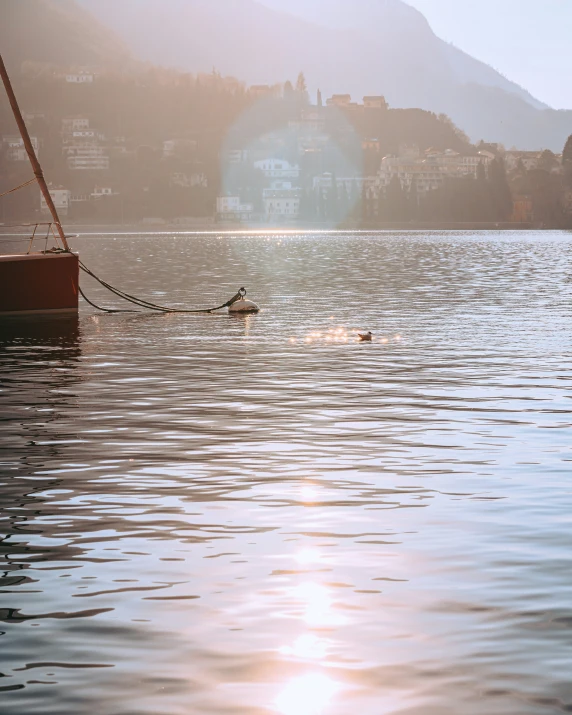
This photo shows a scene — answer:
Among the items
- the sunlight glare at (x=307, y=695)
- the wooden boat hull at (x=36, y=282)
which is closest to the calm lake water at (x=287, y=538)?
the sunlight glare at (x=307, y=695)

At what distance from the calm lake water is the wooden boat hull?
36.7 feet

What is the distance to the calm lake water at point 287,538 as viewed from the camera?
740 cm

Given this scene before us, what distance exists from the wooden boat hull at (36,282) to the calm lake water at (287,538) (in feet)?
36.7

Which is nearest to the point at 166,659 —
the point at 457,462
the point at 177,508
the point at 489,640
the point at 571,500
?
the point at 489,640

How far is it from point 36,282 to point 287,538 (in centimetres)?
2819

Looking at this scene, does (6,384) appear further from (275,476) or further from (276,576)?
(276,576)

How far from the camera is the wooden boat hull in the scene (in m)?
37.0

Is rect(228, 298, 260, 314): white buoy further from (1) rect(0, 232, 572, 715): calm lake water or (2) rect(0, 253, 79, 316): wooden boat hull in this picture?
(1) rect(0, 232, 572, 715): calm lake water

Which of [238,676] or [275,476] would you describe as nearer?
[238,676]

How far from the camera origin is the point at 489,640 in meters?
8.06

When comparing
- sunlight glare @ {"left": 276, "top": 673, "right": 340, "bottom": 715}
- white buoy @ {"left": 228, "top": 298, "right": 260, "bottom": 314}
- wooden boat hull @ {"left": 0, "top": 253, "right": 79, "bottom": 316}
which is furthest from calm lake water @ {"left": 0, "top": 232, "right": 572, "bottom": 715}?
white buoy @ {"left": 228, "top": 298, "right": 260, "bottom": 314}

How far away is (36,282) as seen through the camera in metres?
37.8

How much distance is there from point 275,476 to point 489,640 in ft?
19.1

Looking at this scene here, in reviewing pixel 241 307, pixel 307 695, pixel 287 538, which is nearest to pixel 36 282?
pixel 241 307
